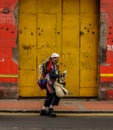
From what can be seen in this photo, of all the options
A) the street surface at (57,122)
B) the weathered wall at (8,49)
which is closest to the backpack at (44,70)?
the street surface at (57,122)

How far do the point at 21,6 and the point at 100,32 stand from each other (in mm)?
2696

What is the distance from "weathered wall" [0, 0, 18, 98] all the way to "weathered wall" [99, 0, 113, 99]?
9.04 ft

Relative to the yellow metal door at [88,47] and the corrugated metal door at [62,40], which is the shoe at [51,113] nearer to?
the corrugated metal door at [62,40]

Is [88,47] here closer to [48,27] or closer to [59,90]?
[48,27]

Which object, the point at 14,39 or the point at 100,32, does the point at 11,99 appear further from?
the point at 100,32

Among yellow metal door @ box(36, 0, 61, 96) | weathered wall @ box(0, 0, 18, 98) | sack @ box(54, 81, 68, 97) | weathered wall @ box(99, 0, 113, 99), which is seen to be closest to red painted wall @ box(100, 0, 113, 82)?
weathered wall @ box(99, 0, 113, 99)

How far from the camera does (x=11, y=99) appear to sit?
15.6m

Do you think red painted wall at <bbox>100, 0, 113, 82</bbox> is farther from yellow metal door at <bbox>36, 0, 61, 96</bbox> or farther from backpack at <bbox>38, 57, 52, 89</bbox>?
backpack at <bbox>38, 57, 52, 89</bbox>

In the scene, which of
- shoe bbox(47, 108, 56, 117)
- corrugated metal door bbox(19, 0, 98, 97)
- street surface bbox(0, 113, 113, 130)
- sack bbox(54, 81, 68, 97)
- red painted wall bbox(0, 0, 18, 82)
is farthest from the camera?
corrugated metal door bbox(19, 0, 98, 97)

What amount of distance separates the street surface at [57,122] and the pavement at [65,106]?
47 centimetres

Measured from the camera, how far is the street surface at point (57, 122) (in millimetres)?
11086

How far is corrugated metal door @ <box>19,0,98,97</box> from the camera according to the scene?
51.5ft

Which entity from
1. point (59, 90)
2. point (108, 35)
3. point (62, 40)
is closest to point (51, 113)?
point (59, 90)

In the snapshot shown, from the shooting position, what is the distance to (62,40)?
1576 cm
